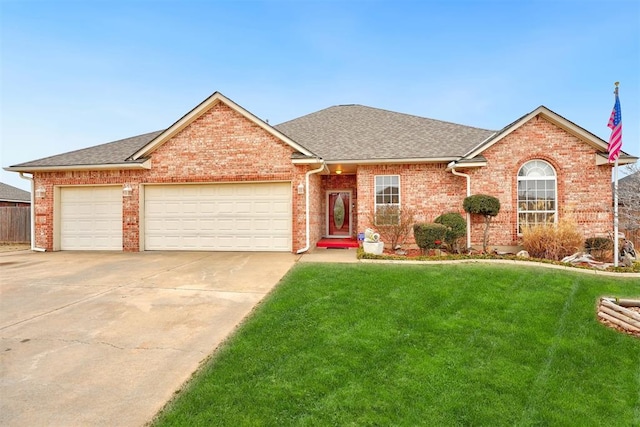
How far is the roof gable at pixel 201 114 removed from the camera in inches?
424

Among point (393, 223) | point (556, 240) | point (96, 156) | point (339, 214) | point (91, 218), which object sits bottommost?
point (556, 240)

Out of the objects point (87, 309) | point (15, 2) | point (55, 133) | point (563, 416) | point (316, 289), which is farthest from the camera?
point (55, 133)

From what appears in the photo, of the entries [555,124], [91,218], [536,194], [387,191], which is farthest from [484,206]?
[91,218]

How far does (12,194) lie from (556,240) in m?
34.3

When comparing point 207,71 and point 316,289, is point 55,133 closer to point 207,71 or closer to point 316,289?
point 207,71

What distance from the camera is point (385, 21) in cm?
1495

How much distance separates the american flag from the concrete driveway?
934 centimetres

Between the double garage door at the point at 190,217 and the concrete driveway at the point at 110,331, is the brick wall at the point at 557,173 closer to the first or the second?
the double garage door at the point at 190,217

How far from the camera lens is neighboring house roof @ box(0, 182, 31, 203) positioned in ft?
75.2

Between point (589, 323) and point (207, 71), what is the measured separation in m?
20.8

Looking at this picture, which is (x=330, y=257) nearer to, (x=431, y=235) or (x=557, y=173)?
(x=431, y=235)

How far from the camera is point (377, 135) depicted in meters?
13.9

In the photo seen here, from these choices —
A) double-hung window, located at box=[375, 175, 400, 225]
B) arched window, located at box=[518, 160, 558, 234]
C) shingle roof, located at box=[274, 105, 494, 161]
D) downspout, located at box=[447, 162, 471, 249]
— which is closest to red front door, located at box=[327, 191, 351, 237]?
shingle roof, located at box=[274, 105, 494, 161]

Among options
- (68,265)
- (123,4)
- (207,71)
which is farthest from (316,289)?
(207,71)
